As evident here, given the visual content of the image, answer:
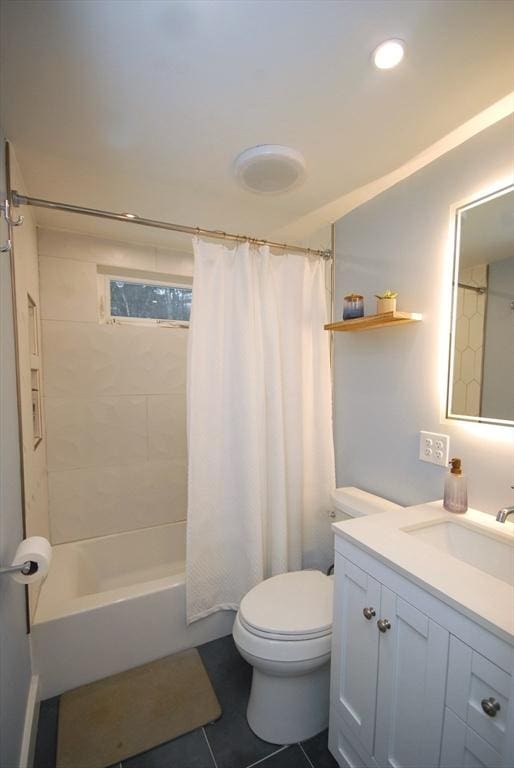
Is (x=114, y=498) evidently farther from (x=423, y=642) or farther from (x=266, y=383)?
(x=423, y=642)

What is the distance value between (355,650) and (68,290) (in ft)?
7.43

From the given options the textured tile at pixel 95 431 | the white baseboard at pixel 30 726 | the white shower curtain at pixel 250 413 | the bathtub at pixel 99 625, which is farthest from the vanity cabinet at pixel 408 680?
the textured tile at pixel 95 431

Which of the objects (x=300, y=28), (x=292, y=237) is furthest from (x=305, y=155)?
(x=292, y=237)

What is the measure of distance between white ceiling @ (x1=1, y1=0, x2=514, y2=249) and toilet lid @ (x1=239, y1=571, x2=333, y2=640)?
1801 millimetres

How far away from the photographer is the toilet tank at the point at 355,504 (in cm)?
154

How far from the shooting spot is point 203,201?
1754 mm

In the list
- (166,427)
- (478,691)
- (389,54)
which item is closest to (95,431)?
(166,427)

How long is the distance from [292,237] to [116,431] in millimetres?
1719

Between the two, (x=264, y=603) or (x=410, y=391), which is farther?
(x=410, y=391)

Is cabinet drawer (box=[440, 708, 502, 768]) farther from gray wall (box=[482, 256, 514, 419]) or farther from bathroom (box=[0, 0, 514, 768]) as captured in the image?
gray wall (box=[482, 256, 514, 419])

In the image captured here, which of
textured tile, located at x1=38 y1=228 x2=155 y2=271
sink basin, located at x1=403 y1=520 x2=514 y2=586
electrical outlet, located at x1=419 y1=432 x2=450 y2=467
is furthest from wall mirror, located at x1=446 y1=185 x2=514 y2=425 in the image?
textured tile, located at x1=38 y1=228 x2=155 y2=271

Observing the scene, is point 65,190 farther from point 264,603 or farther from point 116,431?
point 264,603

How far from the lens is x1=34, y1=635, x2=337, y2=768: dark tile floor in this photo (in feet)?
3.99

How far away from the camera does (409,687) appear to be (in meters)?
0.89
